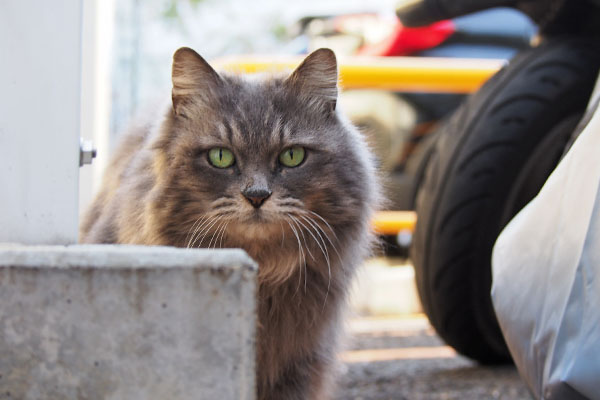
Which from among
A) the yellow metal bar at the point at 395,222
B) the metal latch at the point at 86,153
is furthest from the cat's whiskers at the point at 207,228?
the yellow metal bar at the point at 395,222

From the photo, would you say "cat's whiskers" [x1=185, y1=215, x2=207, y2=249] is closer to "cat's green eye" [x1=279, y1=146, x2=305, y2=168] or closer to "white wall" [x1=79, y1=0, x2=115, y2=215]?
"cat's green eye" [x1=279, y1=146, x2=305, y2=168]

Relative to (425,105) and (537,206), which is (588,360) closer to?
(537,206)

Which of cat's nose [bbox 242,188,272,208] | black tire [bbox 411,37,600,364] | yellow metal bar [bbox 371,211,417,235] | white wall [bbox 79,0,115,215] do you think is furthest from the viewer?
yellow metal bar [bbox 371,211,417,235]

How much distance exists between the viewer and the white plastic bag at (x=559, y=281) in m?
1.39

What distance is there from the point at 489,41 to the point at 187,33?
186 inches

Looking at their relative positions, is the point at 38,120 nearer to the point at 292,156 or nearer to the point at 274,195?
the point at 274,195

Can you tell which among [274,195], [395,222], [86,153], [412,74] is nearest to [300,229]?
[274,195]

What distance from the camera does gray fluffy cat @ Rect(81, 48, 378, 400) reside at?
1.73m

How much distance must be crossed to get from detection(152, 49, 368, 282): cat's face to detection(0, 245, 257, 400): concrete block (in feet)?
1.78

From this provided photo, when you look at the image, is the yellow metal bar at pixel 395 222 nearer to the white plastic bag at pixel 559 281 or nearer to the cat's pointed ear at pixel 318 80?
the cat's pointed ear at pixel 318 80

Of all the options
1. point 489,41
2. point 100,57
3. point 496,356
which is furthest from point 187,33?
point 496,356

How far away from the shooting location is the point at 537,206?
162 centimetres

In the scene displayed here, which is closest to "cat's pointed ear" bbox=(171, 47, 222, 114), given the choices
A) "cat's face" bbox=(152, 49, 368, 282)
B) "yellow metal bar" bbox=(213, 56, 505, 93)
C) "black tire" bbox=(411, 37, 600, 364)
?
"cat's face" bbox=(152, 49, 368, 282)

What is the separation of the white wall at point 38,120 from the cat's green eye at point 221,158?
0.47 metres
